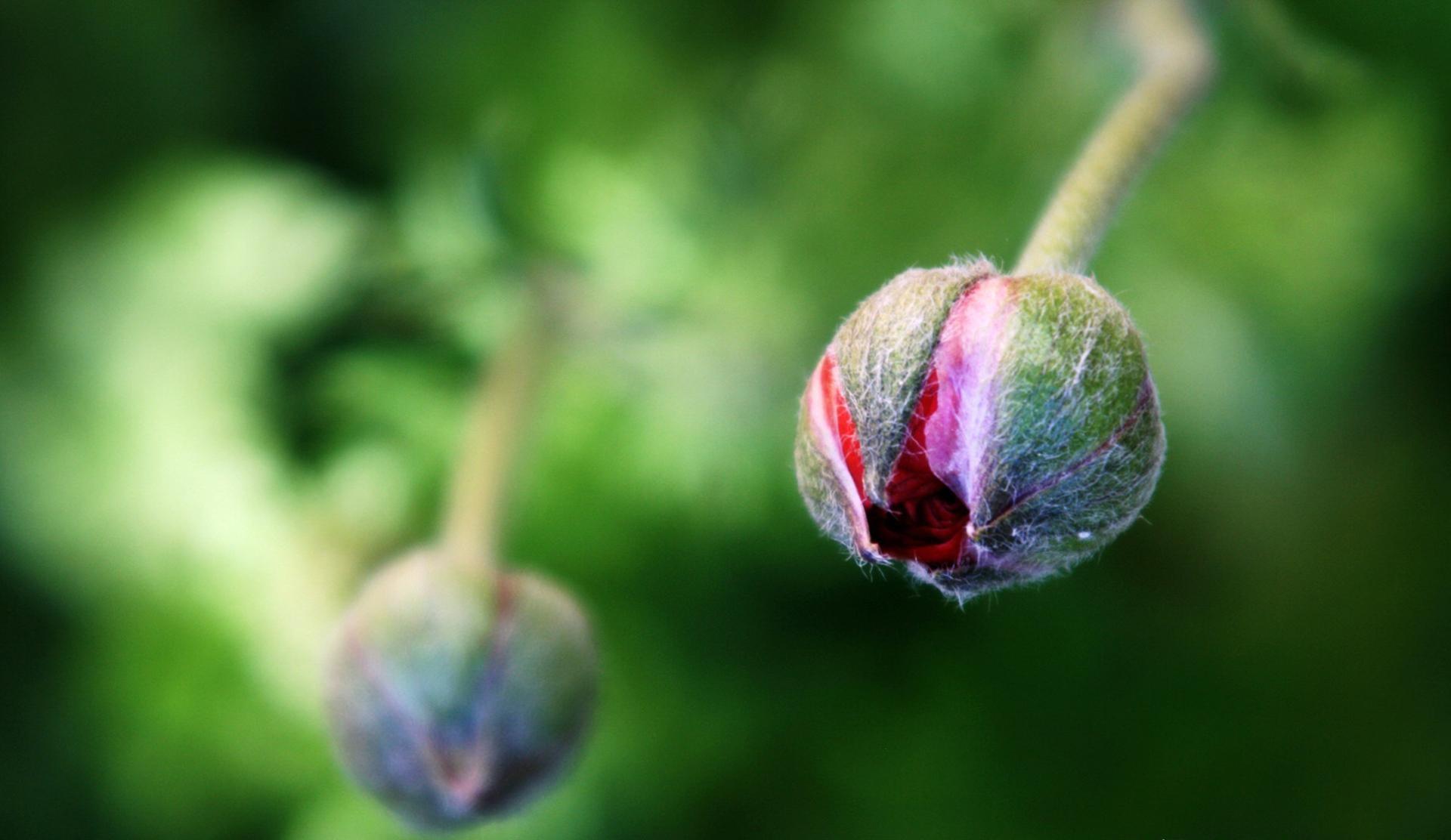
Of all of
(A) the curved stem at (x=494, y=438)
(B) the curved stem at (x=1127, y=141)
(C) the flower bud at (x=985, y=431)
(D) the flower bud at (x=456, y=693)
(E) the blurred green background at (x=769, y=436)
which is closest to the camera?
(C) the flower bud at (x=985, y=431)

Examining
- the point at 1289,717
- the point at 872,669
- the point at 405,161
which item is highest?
the point at 405,161

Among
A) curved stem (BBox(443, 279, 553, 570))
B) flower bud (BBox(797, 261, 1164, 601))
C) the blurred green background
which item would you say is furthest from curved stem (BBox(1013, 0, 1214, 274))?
curved stem (BBox(443, 279, 553, 570))

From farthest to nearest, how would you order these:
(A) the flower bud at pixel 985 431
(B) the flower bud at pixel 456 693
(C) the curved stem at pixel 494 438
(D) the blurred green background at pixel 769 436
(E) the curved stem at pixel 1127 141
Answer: (D) the blurred green background at pixel 769 436 → (C) the curved stem at pixel 494 438 → (B) the flower bud at pixel 456 693 → (E) the curved stem at pixel 1127 141 → (A) the flower bud at pixel 985 431

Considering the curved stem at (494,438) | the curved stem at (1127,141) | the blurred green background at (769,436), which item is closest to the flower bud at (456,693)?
the curved stem at (494,438)

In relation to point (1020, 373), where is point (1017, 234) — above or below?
above

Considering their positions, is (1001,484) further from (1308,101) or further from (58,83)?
(58,83)

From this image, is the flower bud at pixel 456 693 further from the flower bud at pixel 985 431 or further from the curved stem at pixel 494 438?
the flower bud at pixel 985 431

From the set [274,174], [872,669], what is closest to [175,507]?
[274,174]
